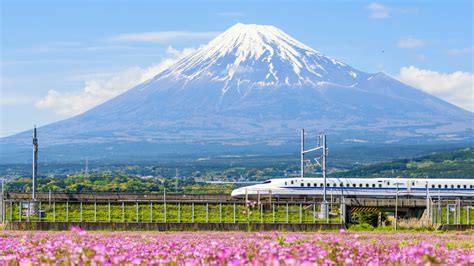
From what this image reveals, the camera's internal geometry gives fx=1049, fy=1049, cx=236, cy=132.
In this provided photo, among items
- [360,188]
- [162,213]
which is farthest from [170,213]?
[360,188]

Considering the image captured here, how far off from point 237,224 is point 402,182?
3979 cm

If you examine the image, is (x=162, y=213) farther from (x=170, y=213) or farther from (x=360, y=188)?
(x=360, y=188)

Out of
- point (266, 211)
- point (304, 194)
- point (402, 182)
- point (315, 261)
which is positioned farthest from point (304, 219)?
point (315, 261)

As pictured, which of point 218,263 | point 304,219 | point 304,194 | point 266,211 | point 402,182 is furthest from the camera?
point 402,182

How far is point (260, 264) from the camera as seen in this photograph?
9219 mm

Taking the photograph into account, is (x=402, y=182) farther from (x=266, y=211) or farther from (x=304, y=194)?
(x=266, y=211)

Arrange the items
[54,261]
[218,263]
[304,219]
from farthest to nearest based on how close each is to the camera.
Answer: [304,219]
[54,261]
[218,263]

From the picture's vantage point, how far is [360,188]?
266ft

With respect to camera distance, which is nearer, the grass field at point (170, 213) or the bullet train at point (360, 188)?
the grass field at point (170, 213)

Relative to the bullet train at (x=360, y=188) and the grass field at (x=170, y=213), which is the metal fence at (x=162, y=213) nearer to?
the grass field at (x=170, y=213)

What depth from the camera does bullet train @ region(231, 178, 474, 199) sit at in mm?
77188

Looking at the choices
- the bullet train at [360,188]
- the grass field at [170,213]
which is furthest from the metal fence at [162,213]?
the bullet train at [360,188]

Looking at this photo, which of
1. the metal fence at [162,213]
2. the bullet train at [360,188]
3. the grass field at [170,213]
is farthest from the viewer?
the bullet train at [360,188]

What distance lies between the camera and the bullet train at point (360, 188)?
77.2 metres
